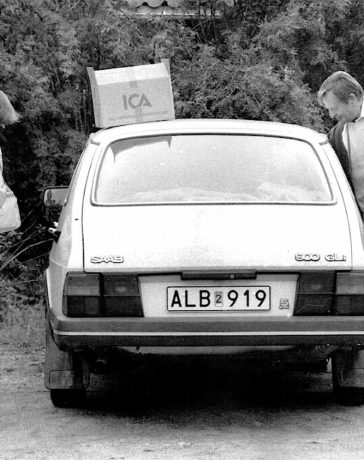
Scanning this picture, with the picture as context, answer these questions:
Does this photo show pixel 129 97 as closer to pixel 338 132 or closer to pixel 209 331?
pixel 338 132

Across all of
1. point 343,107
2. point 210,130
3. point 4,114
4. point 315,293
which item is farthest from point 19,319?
point 315,293

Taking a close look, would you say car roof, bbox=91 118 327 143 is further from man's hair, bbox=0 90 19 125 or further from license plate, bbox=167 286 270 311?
license plate, bbox=167 286 270 311

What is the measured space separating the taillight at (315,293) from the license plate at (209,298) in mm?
204

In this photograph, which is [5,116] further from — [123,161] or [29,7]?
[29,7]

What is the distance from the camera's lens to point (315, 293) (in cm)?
554

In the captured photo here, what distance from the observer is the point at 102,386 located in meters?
7.07

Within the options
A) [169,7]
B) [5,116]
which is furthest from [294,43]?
[5,116]

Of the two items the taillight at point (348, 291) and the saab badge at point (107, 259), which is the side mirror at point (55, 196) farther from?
the taillight at point (348, 291)

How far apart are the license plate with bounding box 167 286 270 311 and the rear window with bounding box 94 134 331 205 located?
1.82 feet

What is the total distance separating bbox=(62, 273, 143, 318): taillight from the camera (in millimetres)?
5508

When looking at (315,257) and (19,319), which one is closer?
(315,257)

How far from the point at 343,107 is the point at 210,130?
1343 millimetres

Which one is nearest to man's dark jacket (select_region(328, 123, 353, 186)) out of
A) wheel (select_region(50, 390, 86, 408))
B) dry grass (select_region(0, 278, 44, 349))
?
wheel (select_region(50, 390, 86, 408))

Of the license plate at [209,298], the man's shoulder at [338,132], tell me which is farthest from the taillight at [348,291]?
the man's shoulder at [338,132]
